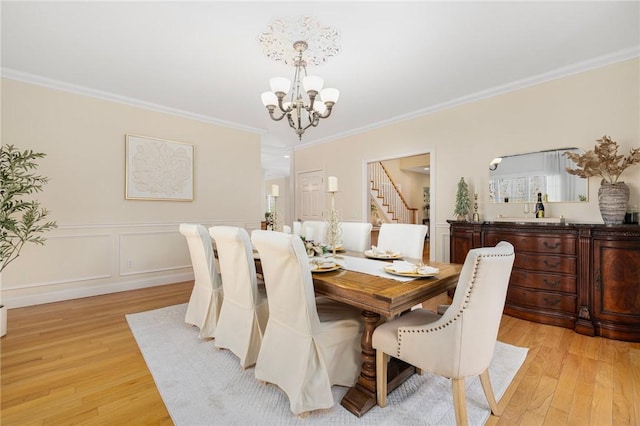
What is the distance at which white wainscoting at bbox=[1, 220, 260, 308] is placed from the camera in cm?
329

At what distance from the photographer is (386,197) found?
8023mm

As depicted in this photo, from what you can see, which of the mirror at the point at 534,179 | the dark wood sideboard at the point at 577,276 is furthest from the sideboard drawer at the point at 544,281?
the mirror at the point at 534,179

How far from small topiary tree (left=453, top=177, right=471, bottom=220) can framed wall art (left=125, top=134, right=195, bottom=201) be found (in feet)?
12.8

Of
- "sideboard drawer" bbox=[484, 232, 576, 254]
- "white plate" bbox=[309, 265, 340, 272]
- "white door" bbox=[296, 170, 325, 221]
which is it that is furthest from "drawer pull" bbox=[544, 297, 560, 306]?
"white door" bbox=[296, 170, 325, 221]

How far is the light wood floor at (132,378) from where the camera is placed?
5.12ft

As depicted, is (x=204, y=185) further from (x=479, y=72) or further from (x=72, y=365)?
(x=479, y=72)

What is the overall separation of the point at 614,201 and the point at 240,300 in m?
3.36

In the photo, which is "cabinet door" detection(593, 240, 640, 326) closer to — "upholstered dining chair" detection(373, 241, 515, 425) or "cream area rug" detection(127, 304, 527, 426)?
"cream area rug" detection(127, 304, 527, 426)

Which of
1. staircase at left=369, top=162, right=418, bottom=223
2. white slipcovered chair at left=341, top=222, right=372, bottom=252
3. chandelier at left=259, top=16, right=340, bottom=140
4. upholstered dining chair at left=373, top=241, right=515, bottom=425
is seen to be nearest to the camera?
upholstered dining chair at left=373, top=241, right=515, bottom=425

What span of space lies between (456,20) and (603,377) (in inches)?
108

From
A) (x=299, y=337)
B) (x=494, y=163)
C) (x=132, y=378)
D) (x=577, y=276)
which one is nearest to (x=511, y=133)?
(x=494, y=163)

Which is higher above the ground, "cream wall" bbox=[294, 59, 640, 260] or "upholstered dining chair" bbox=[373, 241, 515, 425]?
"cream wall" bbox=[294, 59, 640, 260]

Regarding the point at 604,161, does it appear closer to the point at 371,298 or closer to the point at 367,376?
the point at 371,298

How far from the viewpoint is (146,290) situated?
156 inches
